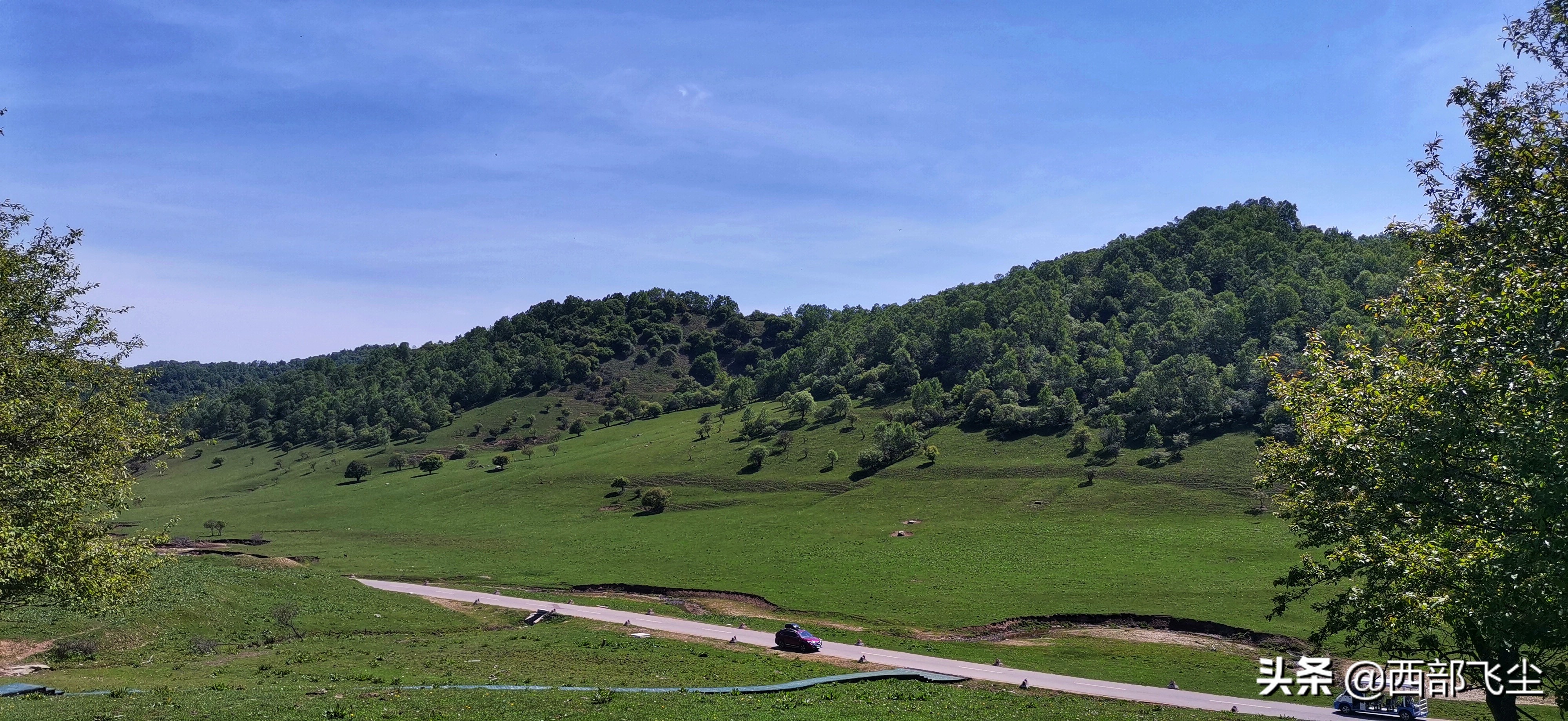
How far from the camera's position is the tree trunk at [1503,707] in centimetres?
2081

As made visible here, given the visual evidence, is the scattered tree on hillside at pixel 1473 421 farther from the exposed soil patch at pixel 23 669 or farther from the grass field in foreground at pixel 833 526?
the exposed soil patch at pixel 23 669

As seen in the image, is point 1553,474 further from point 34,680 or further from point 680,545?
point 680,545

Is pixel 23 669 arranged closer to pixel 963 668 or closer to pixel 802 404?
pixel 963 668

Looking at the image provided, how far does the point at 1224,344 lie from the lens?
174375 mm

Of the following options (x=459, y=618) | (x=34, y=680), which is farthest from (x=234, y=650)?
(x=459, y=618)

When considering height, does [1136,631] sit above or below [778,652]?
below

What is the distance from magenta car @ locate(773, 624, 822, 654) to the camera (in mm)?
47406

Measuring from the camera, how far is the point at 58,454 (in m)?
20.8

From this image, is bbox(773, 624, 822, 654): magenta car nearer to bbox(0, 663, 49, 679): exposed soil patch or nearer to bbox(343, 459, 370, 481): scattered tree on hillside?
bbox(0, 663, 49, 679): exposed soil patch

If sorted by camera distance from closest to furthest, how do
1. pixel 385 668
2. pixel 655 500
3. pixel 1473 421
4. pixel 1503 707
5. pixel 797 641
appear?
1. pixel 1473 421
2. pixel 1503 707
3. pixel 385 668
4. pixel 797 641
5. pixel 655 500

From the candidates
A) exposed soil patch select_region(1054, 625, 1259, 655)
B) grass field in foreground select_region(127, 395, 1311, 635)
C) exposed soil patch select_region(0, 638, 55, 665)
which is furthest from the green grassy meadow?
exposed soil patch select_region(1054, 625, 1259, 655)

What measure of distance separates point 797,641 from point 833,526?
5678 centimetres

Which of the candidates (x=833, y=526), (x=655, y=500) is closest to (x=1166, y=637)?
(x=833, y=526)

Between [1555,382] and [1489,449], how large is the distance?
2510mm
